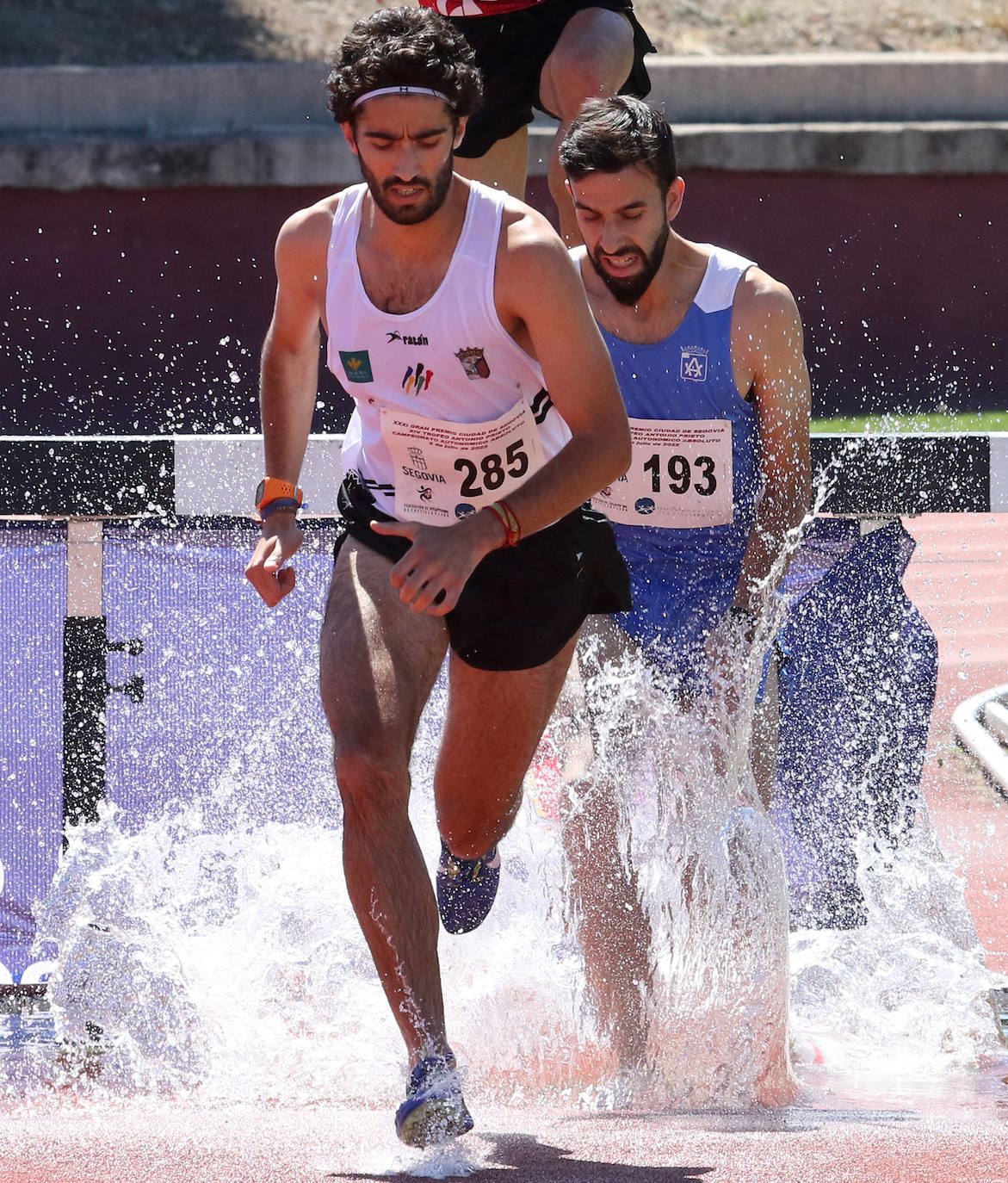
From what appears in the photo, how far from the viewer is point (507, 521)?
10.6ft

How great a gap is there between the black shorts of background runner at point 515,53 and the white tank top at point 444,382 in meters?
1.67

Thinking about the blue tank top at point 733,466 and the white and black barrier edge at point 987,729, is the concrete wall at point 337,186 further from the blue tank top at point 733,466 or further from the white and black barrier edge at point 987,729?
the blue tank top at point 733,466

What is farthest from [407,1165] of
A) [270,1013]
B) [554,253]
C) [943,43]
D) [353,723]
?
[943,43]

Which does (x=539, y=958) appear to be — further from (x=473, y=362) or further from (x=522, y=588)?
(x=473, y=362)

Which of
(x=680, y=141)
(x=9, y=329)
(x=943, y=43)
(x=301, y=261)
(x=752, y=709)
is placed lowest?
(x=752, y=709)

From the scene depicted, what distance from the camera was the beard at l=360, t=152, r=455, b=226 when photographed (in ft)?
11.2

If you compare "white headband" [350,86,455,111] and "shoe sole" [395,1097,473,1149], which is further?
"white headband" [350,86,455,111]

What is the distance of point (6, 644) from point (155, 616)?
1.23 ft

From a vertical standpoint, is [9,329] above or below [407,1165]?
above

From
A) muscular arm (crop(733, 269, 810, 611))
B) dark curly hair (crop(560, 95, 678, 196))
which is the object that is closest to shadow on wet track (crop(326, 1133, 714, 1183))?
muscular arm (crop(733, 269, 810, 611))

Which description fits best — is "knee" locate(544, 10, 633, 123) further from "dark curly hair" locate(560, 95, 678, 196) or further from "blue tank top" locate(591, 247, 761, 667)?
"blue tank top" locate(591, 247, 761, 667)

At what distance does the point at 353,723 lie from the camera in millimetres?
3234

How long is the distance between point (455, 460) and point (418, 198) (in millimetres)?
510

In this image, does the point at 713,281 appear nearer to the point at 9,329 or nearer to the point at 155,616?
the point at 155,616
